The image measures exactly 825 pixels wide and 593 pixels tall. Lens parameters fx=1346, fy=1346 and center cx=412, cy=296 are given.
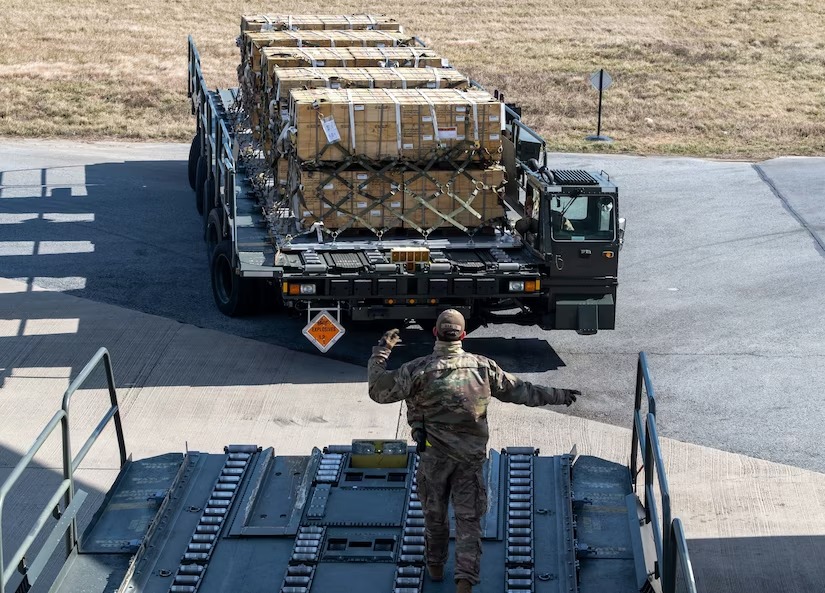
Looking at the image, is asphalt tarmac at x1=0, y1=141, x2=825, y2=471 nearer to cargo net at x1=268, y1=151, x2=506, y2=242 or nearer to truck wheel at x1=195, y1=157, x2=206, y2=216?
truck wheel at x1=195, y1=157, x2=206, y2=216

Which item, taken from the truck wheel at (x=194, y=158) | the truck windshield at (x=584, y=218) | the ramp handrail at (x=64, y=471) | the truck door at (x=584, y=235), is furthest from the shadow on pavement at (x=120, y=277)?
the ramp handrail at (x=64, y=471)

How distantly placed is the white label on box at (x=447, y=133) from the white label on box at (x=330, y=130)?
103cm

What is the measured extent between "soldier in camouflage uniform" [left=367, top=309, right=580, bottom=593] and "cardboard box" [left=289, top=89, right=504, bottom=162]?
670cm

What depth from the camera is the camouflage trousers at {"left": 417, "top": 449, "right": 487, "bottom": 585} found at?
22.2 feet

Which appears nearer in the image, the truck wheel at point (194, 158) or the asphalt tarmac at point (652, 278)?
the asphalt tarmac at point (652, 278)

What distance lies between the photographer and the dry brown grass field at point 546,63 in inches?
1070

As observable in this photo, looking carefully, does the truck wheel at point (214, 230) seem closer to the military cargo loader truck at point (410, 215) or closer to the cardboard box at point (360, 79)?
the military cargo loader truck at point (410, 215)

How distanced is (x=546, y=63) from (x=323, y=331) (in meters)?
23.5

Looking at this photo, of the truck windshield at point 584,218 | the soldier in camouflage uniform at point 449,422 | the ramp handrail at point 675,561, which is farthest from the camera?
the truck windshield at point 584,218

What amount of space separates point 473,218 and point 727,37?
27767 mm

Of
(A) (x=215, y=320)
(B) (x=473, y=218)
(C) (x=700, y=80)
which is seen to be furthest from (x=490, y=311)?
(C) (x=700, y=80)

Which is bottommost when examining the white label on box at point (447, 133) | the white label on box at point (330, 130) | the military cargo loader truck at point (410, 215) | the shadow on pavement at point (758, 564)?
the shadow on pavement at point (758, 564)

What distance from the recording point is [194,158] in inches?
814

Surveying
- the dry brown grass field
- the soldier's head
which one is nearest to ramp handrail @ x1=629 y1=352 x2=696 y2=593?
the soldier's head
